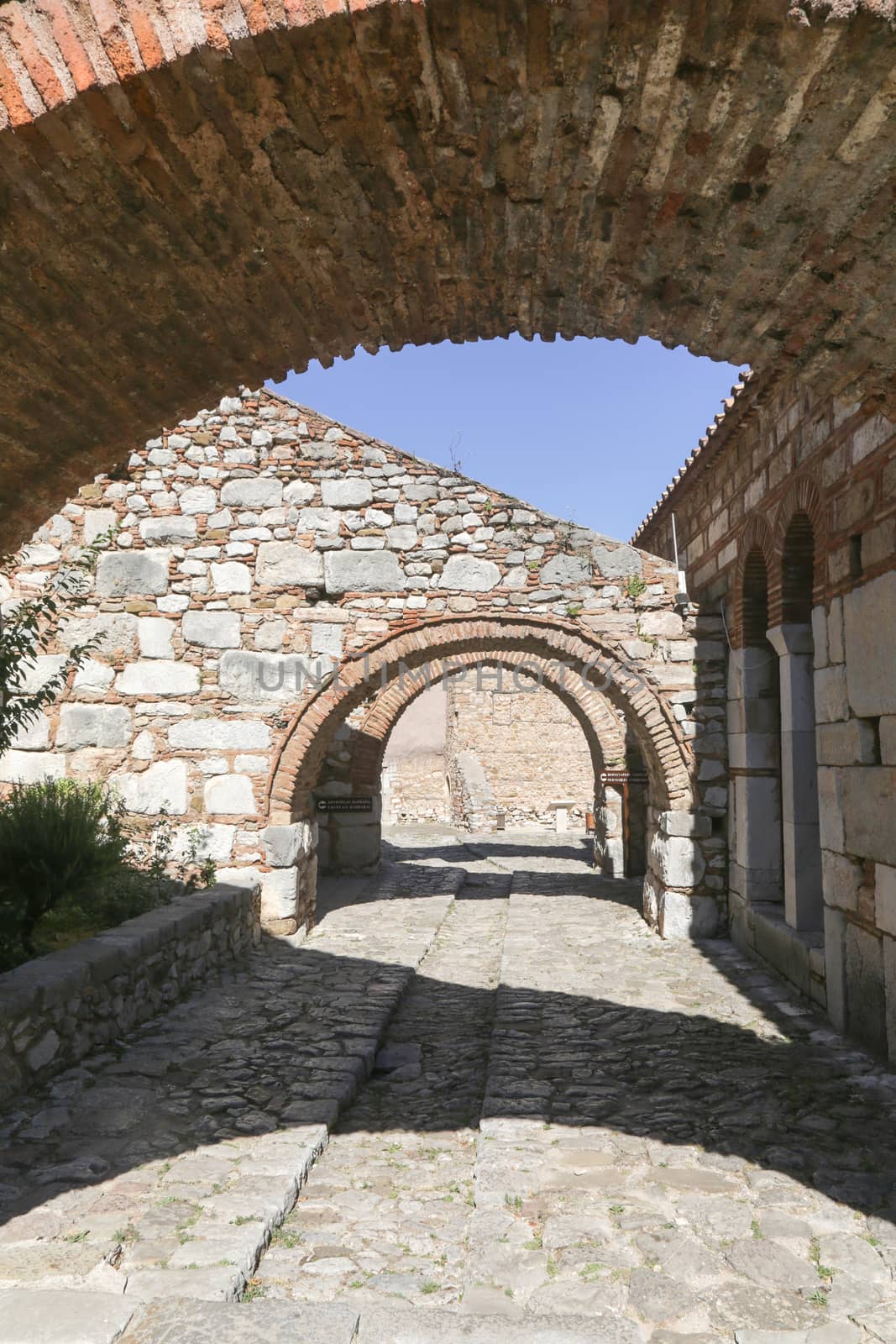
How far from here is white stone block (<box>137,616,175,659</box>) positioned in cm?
812

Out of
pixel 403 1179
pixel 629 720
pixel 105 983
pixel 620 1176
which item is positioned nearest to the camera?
pixel 620 1176

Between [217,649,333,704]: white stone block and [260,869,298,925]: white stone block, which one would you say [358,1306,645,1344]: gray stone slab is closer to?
[260,869,298,925]: white stone block

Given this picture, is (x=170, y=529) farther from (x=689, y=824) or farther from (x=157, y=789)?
(x=689, y=824)

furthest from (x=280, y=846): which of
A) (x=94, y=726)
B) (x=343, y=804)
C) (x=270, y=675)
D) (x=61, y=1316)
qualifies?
(x=61, y=1316)

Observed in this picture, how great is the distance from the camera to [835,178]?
2.33 meters

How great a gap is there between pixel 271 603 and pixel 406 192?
584cm

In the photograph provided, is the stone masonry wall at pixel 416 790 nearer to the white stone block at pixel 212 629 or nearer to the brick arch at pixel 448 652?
the brick arch at pixel 448 652

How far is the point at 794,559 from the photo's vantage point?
20.8 feet

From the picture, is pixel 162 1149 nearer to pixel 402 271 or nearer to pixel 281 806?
pixel 402 271

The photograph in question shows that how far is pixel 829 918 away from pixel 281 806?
14.8 ft

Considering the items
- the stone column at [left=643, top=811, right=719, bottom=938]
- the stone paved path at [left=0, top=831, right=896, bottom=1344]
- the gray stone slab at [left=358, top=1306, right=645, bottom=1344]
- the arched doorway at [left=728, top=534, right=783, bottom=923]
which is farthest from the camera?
the stone column at [left=643, top=811, right=719, bottom=938]

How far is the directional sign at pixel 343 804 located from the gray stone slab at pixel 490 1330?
367 inches

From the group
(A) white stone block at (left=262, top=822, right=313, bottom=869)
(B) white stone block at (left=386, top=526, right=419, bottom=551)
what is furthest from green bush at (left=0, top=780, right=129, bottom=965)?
(B) white stone block at (left=386, top=526, right=419, bottom=551)

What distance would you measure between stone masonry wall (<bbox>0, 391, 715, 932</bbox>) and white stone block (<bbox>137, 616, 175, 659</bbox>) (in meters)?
0.02
